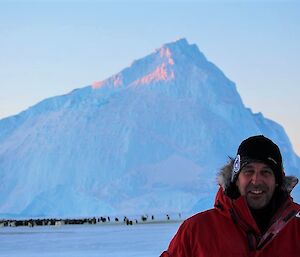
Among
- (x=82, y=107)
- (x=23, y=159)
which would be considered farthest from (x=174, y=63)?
(x=23, y=159)

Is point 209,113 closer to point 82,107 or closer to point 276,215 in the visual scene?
point 82,107

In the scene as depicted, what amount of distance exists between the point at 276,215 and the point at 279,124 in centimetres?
8215

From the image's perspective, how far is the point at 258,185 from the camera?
1.89 m

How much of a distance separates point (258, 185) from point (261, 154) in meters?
0.09

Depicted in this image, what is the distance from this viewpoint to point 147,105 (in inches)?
2913

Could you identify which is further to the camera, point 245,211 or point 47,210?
point 47,210

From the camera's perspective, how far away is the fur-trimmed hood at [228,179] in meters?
1.92

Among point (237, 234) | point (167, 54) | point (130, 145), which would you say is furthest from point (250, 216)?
point (167, 54)

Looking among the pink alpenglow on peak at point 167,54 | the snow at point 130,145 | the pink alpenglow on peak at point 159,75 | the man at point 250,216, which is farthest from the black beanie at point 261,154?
the pink alpenglow on peak at point 167,54

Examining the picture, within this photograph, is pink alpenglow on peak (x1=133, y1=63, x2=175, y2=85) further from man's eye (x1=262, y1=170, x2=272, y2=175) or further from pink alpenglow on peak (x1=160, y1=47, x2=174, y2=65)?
man's eye (x1=262, y1=170, x2=272, y2=175)

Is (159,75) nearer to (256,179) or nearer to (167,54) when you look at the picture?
(167,54)

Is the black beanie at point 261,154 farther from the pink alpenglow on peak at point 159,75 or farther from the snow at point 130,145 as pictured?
the pink alpenglow on peak at point 159,75

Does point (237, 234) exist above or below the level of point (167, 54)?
below

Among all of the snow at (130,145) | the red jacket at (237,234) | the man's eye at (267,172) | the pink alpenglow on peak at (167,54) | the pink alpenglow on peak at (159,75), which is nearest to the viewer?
the red jacket at (237,234)
